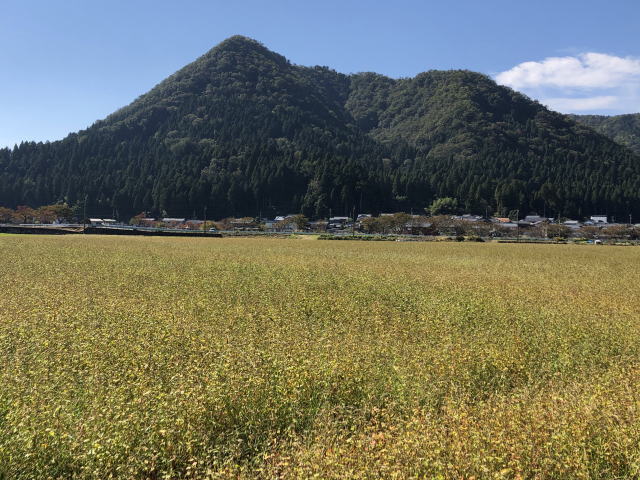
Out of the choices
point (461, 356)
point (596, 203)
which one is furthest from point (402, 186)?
point (461, 356)

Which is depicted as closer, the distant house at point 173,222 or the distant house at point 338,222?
the distant house at point 338,222

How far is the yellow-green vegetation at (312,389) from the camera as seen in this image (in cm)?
530

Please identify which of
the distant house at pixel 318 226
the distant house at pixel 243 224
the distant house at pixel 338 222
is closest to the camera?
the distant house at pixel 318 226

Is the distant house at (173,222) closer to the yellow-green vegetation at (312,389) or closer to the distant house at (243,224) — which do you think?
the distant house at (243,224)

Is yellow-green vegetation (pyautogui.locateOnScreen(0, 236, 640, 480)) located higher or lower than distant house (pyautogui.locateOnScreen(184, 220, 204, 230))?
lower

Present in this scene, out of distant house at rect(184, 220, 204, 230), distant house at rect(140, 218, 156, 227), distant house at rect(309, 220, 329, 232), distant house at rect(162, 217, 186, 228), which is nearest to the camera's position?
distant house at rect(184, 220, 204, 230)

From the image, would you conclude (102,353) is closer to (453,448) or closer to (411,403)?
(411,403)

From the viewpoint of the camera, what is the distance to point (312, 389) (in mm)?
7453

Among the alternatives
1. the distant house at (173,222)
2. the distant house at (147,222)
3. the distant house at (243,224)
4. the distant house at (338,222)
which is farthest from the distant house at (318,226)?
the distant house at (147,222)

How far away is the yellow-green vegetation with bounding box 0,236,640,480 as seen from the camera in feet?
17.4

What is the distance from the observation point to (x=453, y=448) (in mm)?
5395

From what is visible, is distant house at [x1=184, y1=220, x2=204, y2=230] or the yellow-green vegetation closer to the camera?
the yellow-green vegetation

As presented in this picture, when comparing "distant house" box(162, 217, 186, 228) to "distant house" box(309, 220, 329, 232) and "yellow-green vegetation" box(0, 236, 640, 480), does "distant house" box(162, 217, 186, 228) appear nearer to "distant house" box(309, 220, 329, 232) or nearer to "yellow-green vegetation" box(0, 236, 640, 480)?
"distant house" box(309, 220, 329, 232)

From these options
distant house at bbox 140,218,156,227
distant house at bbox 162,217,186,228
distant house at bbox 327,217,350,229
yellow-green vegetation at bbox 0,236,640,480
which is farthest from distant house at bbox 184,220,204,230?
yellow-green vegetation at bbox 0,236,640,480
